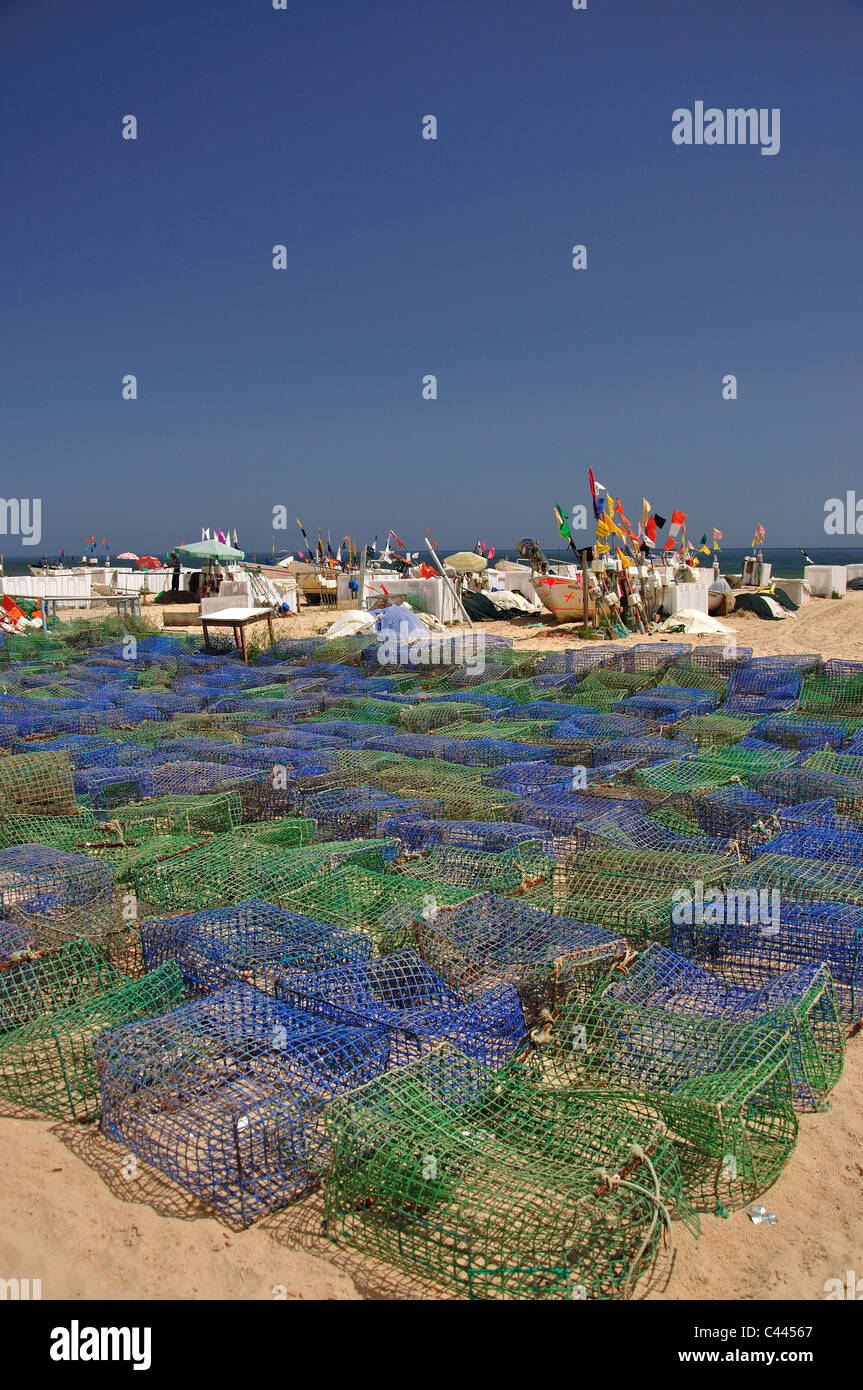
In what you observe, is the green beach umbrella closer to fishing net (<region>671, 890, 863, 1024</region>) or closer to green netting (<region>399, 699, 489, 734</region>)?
green netting (<region>399, 699, 489, 734</region>)

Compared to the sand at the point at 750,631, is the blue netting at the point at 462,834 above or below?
below

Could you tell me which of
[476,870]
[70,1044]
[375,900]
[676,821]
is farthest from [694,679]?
[70,1044]

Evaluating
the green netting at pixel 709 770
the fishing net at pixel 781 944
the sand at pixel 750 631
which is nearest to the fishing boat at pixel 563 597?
the sand at pixel 750 631

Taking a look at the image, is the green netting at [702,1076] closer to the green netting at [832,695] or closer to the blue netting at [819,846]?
the blue netting at [819,846]

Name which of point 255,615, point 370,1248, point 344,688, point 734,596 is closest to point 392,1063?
point 370,1248

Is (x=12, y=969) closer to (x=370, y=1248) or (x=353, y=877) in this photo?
(x=353, y=877)

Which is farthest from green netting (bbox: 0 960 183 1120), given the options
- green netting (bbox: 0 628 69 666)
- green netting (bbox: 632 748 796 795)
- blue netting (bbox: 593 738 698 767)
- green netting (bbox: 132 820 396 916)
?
green netting (bbox: 0 628 69 666)
